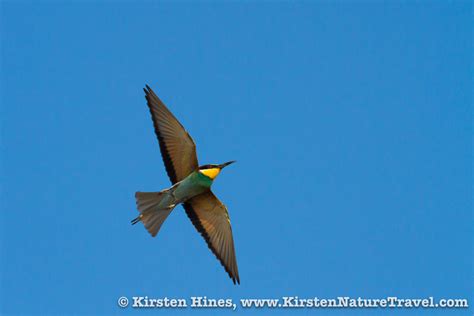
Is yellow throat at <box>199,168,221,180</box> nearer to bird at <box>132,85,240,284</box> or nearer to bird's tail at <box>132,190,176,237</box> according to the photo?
bird at <box>132,85,240,284</box>

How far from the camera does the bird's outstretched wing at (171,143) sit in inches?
164

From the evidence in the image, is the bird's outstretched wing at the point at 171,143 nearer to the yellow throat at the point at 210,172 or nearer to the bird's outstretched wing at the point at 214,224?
the yellow throat at the point at 210,172

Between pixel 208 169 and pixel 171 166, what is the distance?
0.26 meters

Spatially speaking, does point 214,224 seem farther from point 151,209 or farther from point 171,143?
point 171,143

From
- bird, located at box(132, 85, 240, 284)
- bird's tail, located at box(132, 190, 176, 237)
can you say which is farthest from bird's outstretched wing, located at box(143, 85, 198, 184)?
bird's tail, located at box(132, 190, 176, 237)

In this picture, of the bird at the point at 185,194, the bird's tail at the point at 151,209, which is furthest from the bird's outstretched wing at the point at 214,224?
the bird's tail at the point at 151,209

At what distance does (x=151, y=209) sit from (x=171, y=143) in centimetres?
46

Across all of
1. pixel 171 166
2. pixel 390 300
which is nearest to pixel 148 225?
pixel 171 166

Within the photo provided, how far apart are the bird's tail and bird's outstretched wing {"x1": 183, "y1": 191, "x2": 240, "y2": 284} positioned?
11.8 inches

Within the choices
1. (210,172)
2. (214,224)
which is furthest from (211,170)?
(214,224)

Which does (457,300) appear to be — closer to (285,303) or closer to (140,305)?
(285,303)

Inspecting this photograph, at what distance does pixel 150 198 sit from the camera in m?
4.07

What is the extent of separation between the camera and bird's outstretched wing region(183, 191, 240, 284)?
14.2 ft

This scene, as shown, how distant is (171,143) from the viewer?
4195mm
